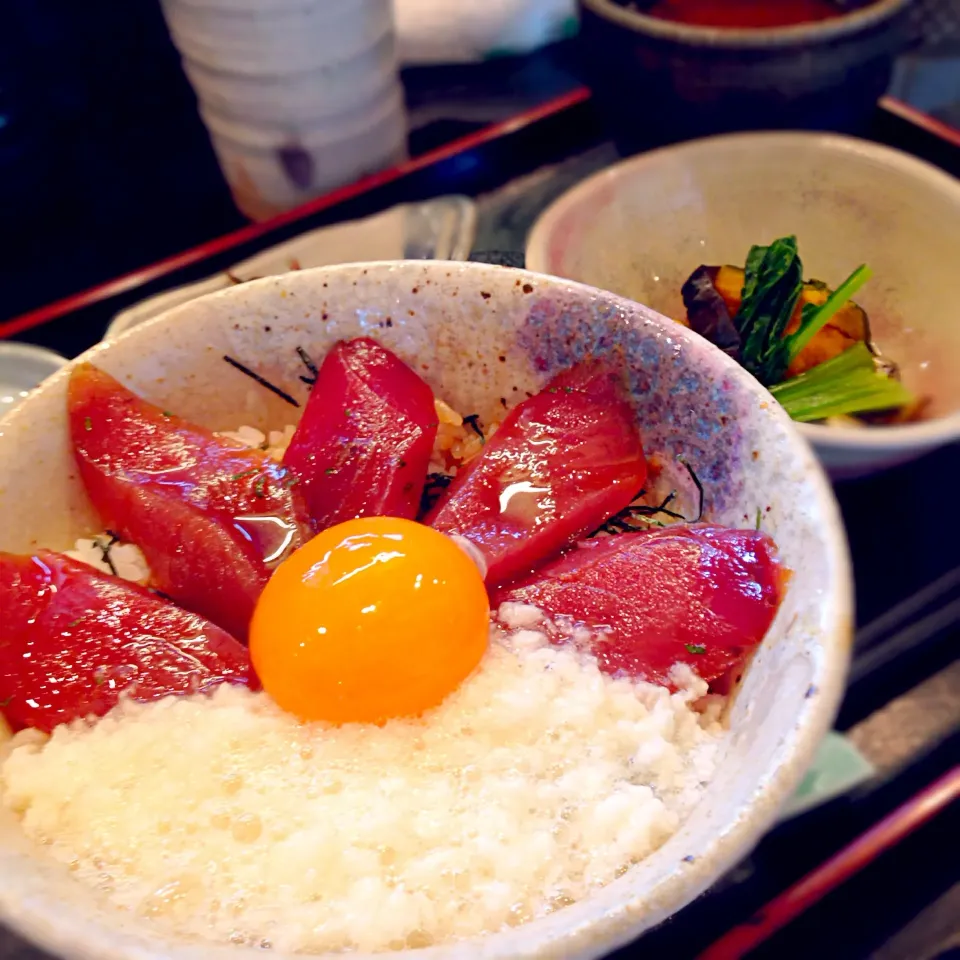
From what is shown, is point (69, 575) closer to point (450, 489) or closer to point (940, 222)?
point (450, 489)

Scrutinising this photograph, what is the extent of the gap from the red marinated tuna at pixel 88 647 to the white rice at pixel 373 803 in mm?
27

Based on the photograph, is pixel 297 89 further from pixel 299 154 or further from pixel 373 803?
pixel 373 803

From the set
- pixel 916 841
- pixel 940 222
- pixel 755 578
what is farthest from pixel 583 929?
pixel 940 222

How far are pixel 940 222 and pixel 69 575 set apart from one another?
1.75 m

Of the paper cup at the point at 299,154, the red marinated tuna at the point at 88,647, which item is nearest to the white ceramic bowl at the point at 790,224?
the paper cup at the point at 299,154

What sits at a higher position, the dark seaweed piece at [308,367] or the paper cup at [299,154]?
the paper cup at [299,154]

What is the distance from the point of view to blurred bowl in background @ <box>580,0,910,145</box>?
174 centimetres

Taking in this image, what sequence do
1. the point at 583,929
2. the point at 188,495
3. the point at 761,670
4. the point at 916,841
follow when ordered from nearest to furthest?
1. the point at 583,929
2. the point at 761,670
3. the point at 188,495
4. the point at 916,841

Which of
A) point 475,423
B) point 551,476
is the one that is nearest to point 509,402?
point 475,423

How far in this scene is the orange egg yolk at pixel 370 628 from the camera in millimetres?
818

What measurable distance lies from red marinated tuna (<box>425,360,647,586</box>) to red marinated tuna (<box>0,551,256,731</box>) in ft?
0.95

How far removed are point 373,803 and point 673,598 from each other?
36cm

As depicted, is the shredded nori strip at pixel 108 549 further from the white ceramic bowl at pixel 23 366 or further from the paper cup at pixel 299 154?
the paper cup at pixel 299 154

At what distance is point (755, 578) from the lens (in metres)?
0.83
